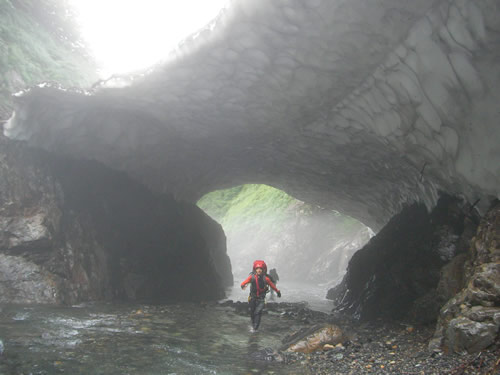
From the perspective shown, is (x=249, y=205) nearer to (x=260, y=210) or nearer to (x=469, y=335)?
(x=260, y=210)

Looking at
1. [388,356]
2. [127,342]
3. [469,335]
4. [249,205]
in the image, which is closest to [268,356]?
[388,356]

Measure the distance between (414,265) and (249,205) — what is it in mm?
44430

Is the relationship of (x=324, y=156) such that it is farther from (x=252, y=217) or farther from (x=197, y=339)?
(x=252, y=217)

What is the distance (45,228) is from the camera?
413 inches

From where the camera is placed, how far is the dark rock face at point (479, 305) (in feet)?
15.5

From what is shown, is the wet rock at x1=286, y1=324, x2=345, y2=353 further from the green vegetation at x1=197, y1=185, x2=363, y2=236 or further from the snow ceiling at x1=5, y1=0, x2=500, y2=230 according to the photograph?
the green vegetation at x1=197, y1=185, x2=363, y2=236

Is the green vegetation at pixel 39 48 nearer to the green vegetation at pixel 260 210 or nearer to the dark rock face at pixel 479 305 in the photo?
the dark rock face at pixel 479 305

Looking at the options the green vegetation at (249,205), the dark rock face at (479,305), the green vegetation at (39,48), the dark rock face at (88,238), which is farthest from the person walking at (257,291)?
the green vegetation at (249,205)

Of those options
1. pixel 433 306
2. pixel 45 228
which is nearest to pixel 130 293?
pixel 45 228

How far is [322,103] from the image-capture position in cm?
864

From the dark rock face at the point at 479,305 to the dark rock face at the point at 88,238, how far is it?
9521 millimetres

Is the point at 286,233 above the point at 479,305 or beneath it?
above

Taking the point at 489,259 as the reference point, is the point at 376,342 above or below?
below

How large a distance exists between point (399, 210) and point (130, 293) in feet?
34.3
